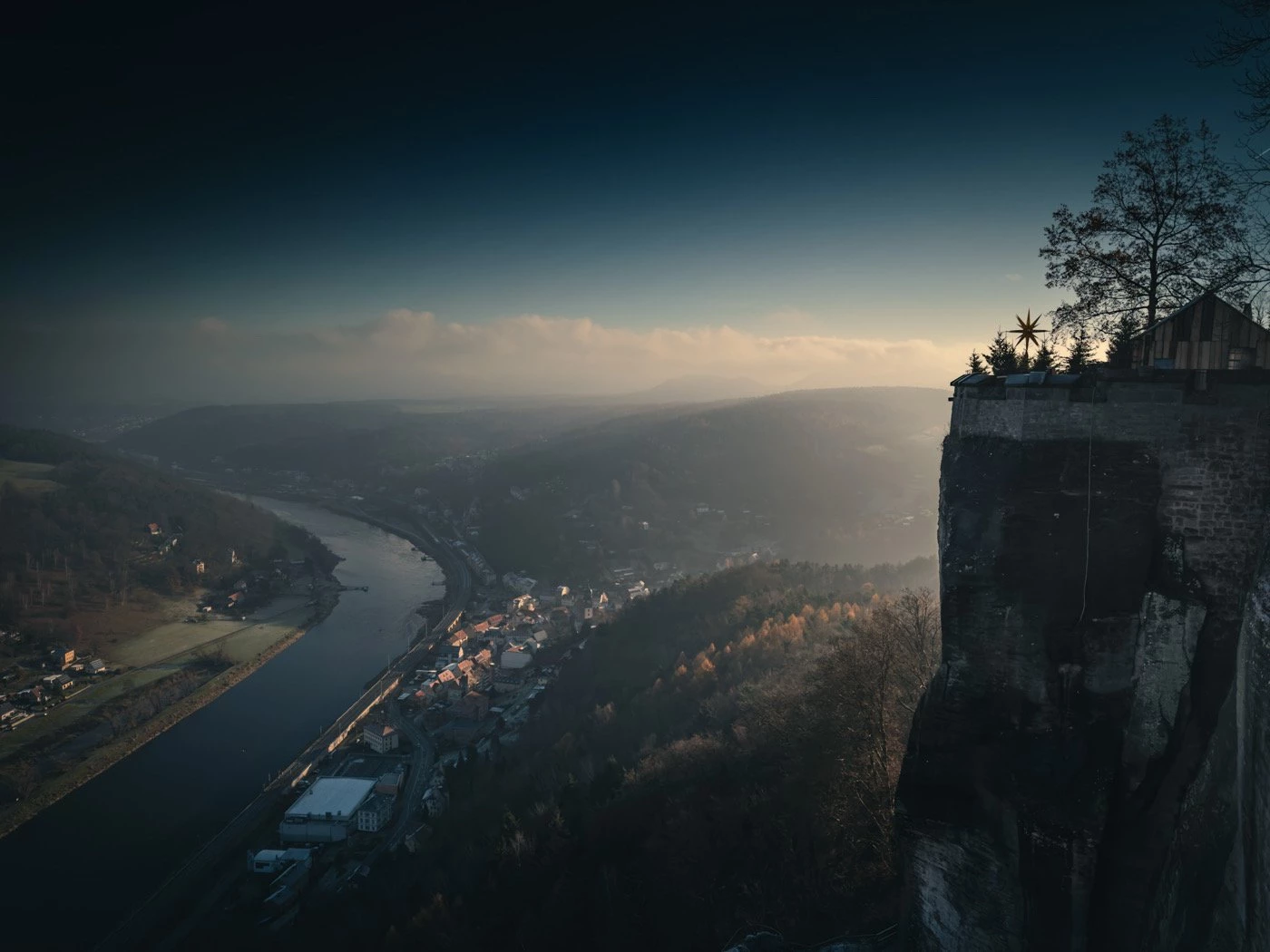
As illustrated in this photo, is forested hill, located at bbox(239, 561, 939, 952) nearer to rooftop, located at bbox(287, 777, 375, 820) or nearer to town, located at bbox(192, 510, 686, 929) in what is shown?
town, located at bbox(192, 510, 686, 929)

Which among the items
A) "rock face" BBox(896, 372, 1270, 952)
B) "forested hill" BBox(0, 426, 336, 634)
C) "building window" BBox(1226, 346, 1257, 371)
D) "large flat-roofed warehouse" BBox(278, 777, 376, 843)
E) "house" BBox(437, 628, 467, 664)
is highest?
"building window" BBox(1226, 346, 1257, 371)

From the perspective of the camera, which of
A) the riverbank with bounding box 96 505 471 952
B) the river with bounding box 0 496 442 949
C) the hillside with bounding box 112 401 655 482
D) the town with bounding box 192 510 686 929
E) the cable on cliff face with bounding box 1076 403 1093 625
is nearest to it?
the cable on cliff face with bounding box 1076 403 1093 625

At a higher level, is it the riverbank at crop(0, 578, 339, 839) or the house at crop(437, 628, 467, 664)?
the house at crop(437, 628, 467, 664)

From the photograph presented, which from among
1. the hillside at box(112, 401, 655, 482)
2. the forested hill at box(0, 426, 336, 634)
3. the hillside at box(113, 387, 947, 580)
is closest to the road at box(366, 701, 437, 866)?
the forested hill at box(0, 426, 336, 634)

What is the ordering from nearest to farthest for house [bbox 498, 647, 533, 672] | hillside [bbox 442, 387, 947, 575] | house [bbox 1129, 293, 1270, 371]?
house [bbox 1129, 293, 1270, 371] → house [bbox 498, 647, 533, 672] → hillside [bbox 442, 387, 947, 575]

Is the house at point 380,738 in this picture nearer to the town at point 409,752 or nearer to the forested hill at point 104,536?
the town at point 409,752

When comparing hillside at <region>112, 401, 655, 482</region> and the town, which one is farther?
hillside at <region>112, 401, 655, 482</region>
